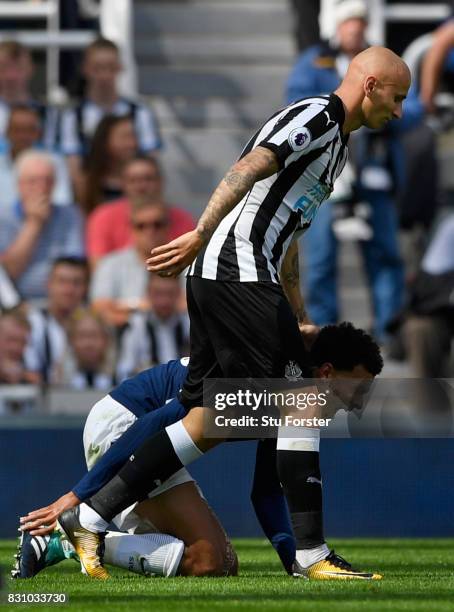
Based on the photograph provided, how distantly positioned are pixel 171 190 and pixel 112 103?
1.14 meters

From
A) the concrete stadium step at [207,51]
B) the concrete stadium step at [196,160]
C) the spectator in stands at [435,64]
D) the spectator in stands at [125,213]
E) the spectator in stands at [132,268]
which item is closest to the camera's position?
the spectator in stands at [132,268]

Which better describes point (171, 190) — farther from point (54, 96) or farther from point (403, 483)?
point (403, 483)

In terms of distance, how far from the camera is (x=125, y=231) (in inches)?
401

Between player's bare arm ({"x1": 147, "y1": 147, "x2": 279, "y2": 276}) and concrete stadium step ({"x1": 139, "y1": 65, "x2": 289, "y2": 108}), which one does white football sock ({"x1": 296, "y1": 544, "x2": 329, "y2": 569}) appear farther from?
concrete stadium step ({"x1": 139, "y1": 65, "x2": 289, "y2": 108})

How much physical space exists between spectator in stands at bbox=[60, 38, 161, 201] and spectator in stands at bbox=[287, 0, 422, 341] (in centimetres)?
95

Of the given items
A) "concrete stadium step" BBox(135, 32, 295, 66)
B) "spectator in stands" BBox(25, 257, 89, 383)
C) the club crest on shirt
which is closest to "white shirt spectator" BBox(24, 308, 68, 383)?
"spectator in stands" BBox(25, 257, 89, 383)

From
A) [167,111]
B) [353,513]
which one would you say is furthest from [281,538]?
[167,111]

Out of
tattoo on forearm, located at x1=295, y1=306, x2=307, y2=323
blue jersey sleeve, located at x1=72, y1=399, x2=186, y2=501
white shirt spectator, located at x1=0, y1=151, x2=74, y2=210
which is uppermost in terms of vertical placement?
white shirt spectator, located at x1=0, y1=151, x2=74, y2=210

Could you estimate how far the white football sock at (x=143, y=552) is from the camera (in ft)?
19.3

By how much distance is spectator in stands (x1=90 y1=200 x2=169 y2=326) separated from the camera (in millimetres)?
10078

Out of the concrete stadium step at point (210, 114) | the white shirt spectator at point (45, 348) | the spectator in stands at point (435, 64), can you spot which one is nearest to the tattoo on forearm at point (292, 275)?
the white shirt spectator at point (45, 348)

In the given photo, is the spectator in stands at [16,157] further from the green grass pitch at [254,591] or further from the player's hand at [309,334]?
the player's hand at [309,334]

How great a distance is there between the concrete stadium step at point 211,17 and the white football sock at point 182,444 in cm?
761

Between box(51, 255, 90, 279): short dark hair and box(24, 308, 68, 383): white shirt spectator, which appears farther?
box(51, 255, 90, 279): short dark hair
